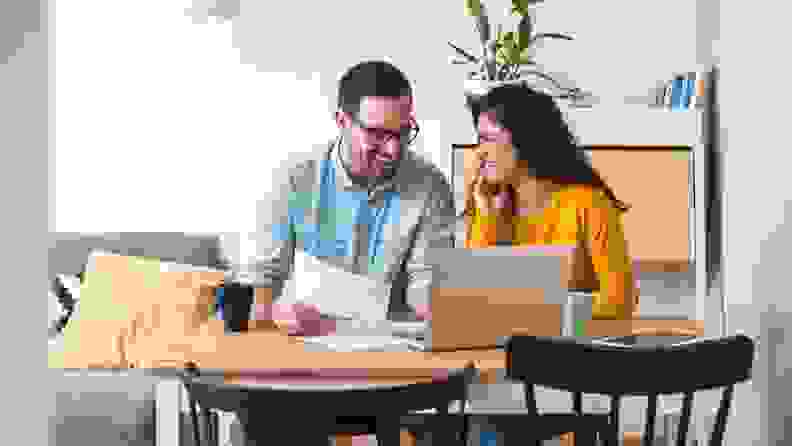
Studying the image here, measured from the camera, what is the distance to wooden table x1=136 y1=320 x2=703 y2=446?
7.18 feet

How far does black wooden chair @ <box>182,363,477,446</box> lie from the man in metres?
1.60

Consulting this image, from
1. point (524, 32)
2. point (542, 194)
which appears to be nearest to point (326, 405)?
point (542, 194)

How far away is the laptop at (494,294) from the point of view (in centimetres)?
233

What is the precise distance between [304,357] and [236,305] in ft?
1.54

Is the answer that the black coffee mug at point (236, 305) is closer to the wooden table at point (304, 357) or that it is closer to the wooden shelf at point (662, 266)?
the wooden table at point (304, 357)

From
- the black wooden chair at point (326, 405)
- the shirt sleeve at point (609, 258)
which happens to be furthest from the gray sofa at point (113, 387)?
the shirt sleeve at point (609, 258)

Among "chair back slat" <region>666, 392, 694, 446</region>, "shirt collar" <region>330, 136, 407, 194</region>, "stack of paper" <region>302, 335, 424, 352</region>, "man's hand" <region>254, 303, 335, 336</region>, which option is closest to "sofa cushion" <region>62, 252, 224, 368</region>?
"man's hand" <region>254, 303, 335, 336</region>

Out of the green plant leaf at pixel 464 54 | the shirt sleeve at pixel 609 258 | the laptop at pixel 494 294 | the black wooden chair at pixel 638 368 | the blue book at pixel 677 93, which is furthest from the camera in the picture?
the green plant leaf at pixel 464 54

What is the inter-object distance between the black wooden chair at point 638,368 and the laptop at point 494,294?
31 centimetres

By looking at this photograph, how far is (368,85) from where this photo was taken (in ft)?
11.1

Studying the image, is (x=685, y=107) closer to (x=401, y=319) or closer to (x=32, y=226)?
(x=401, y=319)

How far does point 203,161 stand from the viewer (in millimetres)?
5398

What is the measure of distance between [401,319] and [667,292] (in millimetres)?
2534

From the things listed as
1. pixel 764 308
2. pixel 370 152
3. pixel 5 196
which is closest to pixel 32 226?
pixel 5 196
